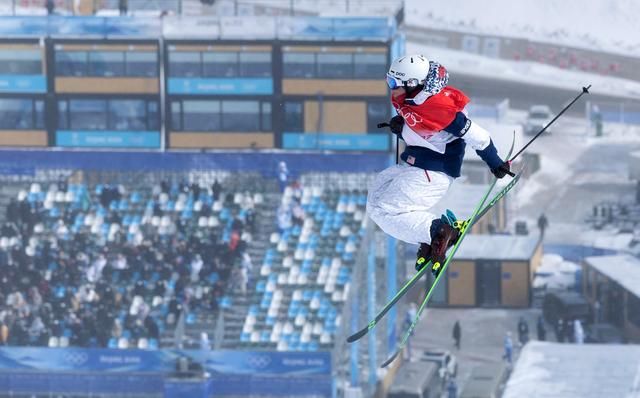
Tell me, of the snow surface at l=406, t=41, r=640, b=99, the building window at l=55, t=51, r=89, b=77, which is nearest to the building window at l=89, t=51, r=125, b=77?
the building window at l=55, t=51, r=89, b=77

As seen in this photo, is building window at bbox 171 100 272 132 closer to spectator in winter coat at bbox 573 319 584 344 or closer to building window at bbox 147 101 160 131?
building window at bbox 147 101 160 131

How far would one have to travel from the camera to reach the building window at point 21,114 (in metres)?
45.7

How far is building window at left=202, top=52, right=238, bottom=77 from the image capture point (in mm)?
44844

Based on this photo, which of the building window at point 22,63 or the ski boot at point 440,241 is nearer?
the ski boot at point 440,241

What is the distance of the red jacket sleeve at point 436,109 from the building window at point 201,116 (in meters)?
31.4

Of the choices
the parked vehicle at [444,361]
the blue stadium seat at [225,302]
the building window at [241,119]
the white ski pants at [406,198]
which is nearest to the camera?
the white ski pants at [406,198]

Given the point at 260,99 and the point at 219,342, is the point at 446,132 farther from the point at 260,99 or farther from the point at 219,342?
the point at 260,99

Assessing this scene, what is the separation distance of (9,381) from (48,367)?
3.35 ft

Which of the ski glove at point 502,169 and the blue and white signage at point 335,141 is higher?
the ski glove at point 502,169

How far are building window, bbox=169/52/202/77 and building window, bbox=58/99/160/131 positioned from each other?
3.61 feet

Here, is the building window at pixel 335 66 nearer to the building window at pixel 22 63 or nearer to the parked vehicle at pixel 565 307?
the building window at pixel 22 63

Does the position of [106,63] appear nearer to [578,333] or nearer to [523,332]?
[523,332]

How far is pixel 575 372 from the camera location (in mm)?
34500

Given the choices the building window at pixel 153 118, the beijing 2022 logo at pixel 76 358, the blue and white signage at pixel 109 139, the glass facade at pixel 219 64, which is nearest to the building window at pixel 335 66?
the glass facade at pixel 219 64
